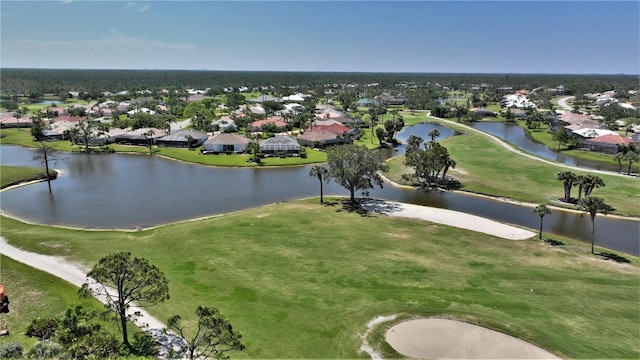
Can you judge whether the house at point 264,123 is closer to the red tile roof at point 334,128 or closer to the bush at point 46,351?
the red tile roof at point 334,128

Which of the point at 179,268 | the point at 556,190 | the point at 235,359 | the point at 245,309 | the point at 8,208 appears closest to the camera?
the point at 235,359

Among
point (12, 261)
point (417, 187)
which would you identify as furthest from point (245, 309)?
point (417, 187)

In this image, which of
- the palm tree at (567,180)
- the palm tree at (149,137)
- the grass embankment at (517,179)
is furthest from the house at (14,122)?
the palm tree at (567,180)

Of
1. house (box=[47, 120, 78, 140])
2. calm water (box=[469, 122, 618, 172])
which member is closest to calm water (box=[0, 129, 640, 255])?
house (box=[47, 120, 78, 140])

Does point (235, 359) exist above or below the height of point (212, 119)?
below

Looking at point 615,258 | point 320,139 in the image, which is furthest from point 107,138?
point 615,258

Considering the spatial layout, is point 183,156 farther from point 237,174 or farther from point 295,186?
point 295,186
